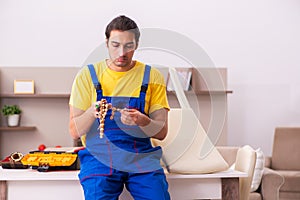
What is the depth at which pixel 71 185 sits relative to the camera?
6.35 feet

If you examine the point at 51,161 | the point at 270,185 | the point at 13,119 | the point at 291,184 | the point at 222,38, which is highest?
the point at 222,38

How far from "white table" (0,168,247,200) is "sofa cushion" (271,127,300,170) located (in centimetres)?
315

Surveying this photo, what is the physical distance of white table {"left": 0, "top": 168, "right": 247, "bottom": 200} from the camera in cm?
192

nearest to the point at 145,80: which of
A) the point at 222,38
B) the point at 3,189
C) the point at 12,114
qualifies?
the point at 3,189

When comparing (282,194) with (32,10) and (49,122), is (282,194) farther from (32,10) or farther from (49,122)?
(32,10)

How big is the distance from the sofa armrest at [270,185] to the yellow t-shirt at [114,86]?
6.69 feet

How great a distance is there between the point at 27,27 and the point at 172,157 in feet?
12.9

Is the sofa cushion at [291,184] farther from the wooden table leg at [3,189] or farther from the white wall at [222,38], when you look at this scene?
the wooden table leg at [3,189]

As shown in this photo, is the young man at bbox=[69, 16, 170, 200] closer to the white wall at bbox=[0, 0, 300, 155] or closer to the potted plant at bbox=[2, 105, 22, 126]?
the potted plant at bbox=[2, 105, 22, 126]

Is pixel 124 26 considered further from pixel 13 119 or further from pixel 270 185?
pixel 13 119

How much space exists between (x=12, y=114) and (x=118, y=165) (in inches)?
142

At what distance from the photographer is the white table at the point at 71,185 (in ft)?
6.30

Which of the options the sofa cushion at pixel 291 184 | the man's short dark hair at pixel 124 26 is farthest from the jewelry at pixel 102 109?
the sofa cushion at pixel 291 184

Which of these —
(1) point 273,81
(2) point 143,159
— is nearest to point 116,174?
(2) point 143,159
